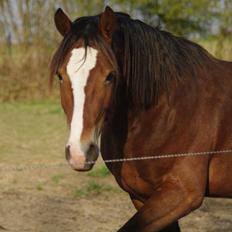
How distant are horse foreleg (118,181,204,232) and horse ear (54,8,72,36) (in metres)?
1.11

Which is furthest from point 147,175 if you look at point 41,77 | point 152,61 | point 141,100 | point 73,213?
point 41,77

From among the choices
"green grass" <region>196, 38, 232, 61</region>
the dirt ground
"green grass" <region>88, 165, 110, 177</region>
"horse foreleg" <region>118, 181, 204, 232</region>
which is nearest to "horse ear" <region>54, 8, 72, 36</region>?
"horse foreleg" <region>118, 181, 204, 232</region>

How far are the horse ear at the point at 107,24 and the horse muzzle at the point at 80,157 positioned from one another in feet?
2.27

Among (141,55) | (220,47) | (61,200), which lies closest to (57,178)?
(61,200)

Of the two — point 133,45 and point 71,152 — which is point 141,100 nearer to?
point 133,45

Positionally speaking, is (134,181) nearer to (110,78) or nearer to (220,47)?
(110,78)

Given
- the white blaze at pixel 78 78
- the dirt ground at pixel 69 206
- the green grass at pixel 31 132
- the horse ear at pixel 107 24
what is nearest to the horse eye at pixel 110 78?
the white blaze at pixel 78 78

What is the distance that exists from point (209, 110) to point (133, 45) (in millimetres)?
643

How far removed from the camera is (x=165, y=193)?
12.2 feet

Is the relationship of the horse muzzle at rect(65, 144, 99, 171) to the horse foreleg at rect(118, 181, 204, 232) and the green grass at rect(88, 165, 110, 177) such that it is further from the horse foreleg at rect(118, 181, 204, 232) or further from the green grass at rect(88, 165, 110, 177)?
the green grass at rect(88, 165, 110, 177)

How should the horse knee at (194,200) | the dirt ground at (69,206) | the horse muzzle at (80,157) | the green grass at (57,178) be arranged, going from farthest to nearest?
1. the green grass at (57,178)
2. the dirt ground at (69,206)
3. the horse knee at (194,200)
4. the horse muzzle at (80,157)

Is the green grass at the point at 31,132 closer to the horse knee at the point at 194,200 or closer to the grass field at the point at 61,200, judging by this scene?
the grass field at the point at 61,200

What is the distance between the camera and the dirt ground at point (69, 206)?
19.4 ft

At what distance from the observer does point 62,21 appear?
12.4 feet
